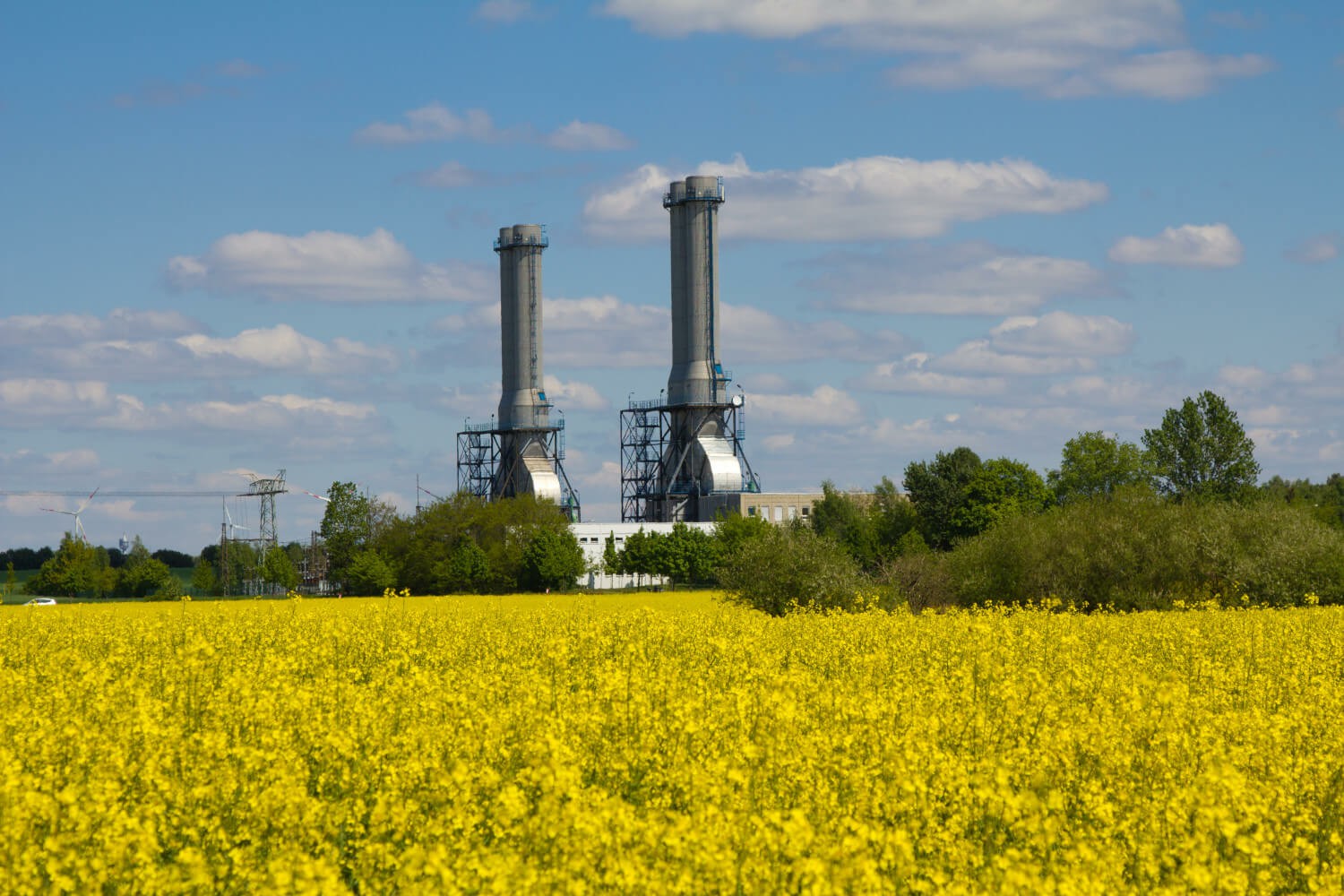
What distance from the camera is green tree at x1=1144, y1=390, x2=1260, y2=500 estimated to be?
111m

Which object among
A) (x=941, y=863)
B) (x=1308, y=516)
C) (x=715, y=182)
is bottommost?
(x=941, y=863)

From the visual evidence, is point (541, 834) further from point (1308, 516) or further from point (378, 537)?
point (378, 537)

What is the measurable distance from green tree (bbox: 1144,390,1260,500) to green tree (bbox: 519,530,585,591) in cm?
4848

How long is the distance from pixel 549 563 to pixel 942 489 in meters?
31.2

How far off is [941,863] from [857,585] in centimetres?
3552

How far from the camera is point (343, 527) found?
109m

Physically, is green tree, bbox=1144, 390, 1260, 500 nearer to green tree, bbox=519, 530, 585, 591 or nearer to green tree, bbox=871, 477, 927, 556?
green tree, bbox=871, 477, 927, 556

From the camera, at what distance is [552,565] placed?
318 feet

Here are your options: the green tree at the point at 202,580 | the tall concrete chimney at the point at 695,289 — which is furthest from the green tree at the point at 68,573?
the tall concrete chimney at the point at 695,289

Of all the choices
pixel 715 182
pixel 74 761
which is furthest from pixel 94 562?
pixel 74 761

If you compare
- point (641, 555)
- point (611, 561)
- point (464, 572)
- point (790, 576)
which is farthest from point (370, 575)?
point (790, 576)

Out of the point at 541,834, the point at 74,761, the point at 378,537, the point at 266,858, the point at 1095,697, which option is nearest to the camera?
the point at 541,834

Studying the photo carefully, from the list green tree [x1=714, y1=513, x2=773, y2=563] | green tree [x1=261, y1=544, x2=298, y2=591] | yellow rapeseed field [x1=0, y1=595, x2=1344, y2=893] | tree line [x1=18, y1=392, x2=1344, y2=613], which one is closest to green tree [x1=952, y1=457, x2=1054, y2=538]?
tree line [x1=18, y1=392, x2=1344, y2=613]

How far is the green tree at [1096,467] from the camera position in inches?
4653
